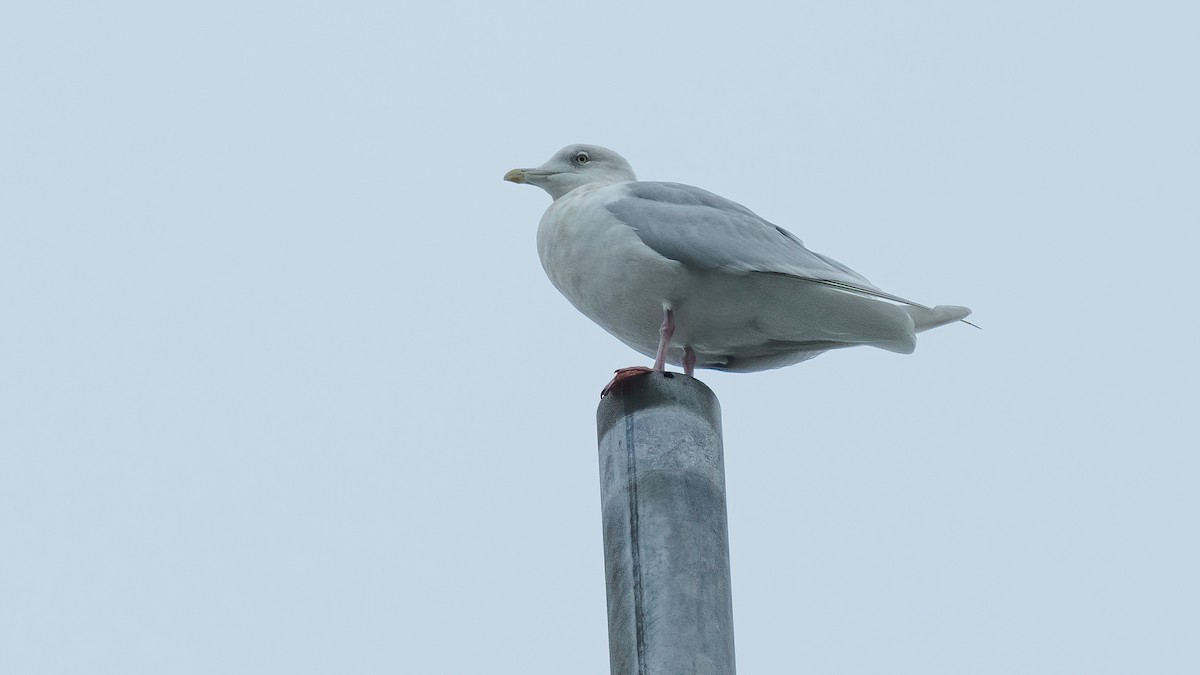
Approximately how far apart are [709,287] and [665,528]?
221 cm

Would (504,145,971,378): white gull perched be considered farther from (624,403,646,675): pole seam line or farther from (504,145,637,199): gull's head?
(624,403,646,675): pole seam line

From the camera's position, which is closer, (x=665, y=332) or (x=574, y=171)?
(x=665, y=332)

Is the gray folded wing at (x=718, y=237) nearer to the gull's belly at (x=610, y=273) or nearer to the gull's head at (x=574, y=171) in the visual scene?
the gull's belly at (x=610, y=273)

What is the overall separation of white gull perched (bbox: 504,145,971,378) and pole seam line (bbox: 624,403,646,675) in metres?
1.12

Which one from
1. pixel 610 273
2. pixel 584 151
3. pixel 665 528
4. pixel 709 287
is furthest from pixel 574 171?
pixel 665 528

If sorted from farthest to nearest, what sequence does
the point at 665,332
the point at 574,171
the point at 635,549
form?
the point at 574,171 < the point at 665,332 < the point at 635,549

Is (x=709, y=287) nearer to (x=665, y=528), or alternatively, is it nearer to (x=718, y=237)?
(x=718, y=237)

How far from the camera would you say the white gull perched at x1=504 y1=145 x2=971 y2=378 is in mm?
8430

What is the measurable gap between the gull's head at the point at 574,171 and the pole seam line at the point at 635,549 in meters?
3.18

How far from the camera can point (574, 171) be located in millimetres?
10023

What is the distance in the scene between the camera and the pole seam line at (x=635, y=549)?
244 inches

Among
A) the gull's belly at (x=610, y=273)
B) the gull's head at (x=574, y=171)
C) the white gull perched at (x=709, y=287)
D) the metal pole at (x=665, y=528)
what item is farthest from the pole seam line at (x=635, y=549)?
the gull's head at (x=574, y=171)

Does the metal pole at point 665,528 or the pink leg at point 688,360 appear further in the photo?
the pink leg at point 688,360

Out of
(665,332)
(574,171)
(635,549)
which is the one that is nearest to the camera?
(635,549)
